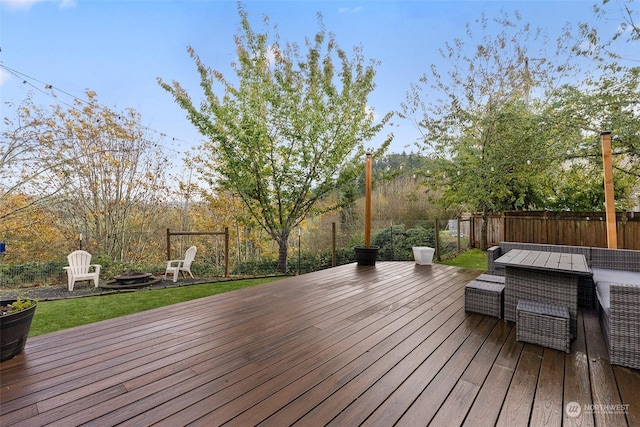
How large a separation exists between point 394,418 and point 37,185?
7.83 meters

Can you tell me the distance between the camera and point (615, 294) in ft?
5.90

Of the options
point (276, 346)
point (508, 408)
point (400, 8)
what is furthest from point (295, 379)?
point (400, 8)

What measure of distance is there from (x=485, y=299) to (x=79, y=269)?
7.06 metres

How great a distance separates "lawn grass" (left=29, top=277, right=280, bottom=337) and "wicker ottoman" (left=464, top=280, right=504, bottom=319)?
3.56 meters

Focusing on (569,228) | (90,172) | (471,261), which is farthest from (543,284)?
(90,172)

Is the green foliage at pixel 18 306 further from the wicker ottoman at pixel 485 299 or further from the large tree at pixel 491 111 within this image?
the large tree at pixel 491 111

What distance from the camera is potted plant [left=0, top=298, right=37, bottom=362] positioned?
189cm

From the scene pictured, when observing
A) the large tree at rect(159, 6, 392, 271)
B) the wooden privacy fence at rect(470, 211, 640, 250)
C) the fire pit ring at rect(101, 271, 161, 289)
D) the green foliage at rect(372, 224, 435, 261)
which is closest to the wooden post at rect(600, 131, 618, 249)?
the wooden privacy fence at rect(470, 211, 640, 250)

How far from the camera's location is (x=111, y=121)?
632 cm

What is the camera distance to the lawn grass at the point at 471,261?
628 cm

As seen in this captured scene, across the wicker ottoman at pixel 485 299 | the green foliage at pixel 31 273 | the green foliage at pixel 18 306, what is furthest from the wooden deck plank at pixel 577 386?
the green foliage at pixel 31 273

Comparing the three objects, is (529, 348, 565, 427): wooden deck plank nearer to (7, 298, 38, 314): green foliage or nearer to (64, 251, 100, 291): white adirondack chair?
(7, 298, 38, 314): green foliage

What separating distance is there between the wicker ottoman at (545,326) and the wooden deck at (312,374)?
8cm

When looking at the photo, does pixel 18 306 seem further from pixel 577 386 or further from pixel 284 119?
pixel 284 119
